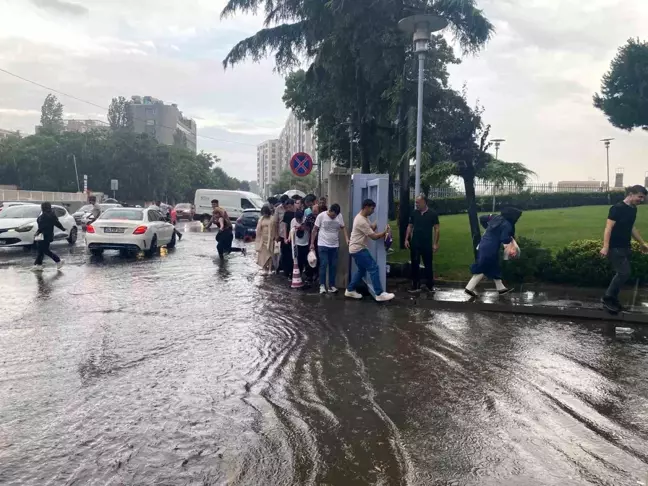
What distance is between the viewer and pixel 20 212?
A: 18250 mm

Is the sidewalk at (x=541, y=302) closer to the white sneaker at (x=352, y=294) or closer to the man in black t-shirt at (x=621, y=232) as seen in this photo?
the man in black t-shirt at (x=621, y=232)

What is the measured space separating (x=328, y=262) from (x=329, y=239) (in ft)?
1.63

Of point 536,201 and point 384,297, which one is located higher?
point 536,201

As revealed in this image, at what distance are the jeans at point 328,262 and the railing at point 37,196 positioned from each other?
146 feet

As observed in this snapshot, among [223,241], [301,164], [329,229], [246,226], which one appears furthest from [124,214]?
[329,229]

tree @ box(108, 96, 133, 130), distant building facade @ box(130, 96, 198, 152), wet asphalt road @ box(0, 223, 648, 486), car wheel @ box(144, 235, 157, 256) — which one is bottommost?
wet asphalt road @ box(0, 223, 648, 486)

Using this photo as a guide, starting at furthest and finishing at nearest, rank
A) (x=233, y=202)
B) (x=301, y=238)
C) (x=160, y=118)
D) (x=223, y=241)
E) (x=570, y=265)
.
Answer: (x=160, y=118), (x=233, y=202), (x=223, y=241), (x=301, y=238), (x=570, y=265)

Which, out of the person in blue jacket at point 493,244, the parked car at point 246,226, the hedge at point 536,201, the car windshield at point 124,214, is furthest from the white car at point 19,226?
the hedge at point 536,201

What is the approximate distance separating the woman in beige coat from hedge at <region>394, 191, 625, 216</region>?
15.7 meters

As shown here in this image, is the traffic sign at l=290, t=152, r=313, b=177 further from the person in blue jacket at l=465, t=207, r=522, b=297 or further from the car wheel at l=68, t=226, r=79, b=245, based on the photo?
the car wheel at l=68, t=226, r=79, b=245

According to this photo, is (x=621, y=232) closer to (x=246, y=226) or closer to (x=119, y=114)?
(x=246, y=226)

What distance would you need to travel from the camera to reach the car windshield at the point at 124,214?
667 inches

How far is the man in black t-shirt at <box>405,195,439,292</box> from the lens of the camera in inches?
415

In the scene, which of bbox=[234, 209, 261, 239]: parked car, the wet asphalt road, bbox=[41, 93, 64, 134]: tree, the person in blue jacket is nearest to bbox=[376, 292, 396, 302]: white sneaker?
the wet asphalt road
